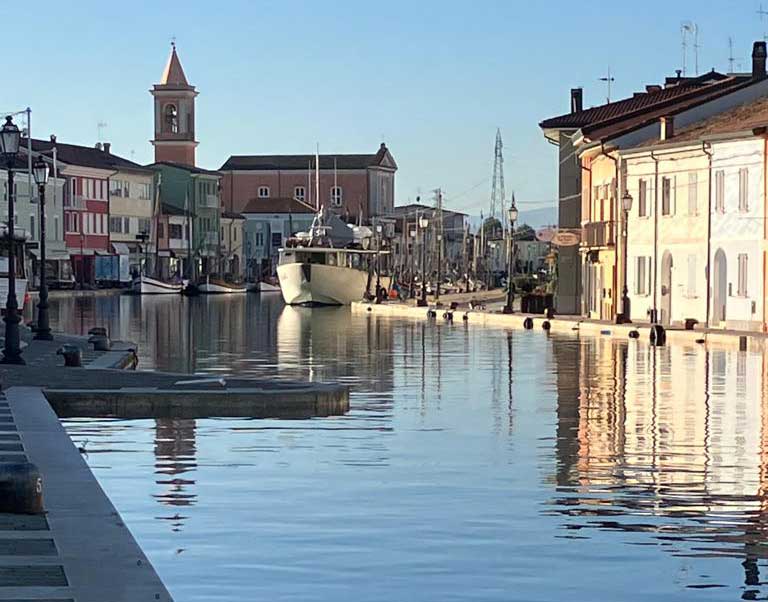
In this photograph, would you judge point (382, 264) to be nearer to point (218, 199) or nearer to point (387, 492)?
point (218, 199)

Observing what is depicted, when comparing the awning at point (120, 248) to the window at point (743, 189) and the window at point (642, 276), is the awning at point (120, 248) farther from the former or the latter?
the window at point (743, 189)

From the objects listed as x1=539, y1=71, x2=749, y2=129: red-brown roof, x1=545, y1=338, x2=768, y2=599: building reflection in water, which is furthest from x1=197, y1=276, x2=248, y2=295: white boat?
x1=545, y1=338, x2=768, y2=599: building reflection in water

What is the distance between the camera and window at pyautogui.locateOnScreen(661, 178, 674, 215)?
2682 inches

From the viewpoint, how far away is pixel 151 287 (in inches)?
5655

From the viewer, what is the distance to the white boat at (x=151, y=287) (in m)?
143

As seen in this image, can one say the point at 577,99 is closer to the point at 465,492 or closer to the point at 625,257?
the point at 625,257

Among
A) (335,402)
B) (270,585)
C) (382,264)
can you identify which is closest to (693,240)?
(335,402)

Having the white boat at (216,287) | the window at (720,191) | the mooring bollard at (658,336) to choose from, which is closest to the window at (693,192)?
the window at (720,191)

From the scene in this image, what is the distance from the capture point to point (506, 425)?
25406mm

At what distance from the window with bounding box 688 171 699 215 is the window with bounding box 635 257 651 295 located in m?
4.08

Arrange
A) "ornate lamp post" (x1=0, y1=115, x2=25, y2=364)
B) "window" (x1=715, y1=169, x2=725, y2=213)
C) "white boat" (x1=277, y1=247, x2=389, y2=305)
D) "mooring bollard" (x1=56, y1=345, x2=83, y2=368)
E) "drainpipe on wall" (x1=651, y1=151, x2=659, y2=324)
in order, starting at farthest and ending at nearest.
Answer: "white boat" (x1=277, y1=247, x2=389, y2=305) → "drainpipe on wall" (x1=651, y1=151, x2=659, y2=324) → "window" (x1=715, y1=169, x2=725, y2=213) → "mooring bollard" (x1=56, y1=345, x2=83, y2=368) → "ornate lamp post" (x1=0, y1=115, x2=25, y2=364)

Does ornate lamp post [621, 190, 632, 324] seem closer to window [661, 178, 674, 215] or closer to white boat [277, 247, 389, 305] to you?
window [661, 178, 674, 215]

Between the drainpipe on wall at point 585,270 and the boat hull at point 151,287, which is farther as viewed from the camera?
the boat hull at point 151,287

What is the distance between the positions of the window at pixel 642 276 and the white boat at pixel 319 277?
148ft
